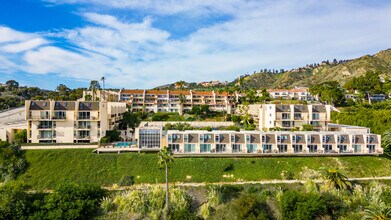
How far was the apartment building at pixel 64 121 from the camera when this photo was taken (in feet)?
167

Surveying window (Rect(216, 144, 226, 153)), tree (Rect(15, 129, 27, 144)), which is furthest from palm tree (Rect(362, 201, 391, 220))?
tree (Rect(15, 129, 27, 144))

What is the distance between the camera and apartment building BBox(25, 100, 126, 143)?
167ft

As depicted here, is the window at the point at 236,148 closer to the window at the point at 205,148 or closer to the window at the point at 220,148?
the window at the point at 220,148

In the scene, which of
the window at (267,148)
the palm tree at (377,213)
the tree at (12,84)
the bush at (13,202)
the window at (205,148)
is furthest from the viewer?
the tree at (12,84)

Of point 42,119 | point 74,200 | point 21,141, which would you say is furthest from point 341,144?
point 21,141

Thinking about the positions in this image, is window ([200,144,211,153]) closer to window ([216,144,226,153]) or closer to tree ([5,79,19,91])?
window ([216,144,226,153])

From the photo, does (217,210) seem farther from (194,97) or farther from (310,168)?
(194,97)

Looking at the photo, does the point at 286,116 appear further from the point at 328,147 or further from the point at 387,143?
the point at 387,143

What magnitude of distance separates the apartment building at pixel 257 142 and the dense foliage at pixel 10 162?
19.3 metres

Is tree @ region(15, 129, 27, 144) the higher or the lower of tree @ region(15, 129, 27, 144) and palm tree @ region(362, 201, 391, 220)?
the higher

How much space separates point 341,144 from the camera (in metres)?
48.6

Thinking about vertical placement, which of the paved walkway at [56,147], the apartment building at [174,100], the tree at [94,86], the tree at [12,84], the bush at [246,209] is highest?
the tree at [12,84]

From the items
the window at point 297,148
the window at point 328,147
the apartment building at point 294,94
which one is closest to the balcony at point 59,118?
the window at point 297,148

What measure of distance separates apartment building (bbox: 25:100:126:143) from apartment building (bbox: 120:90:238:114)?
39.6 metres
